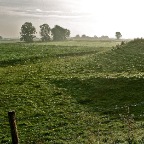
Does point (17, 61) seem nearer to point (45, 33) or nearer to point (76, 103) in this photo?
point (76, 103)

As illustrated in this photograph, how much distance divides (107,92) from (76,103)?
3.81m

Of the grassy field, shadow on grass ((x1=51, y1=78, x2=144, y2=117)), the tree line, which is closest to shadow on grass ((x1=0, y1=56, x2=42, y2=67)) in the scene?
the grassy field

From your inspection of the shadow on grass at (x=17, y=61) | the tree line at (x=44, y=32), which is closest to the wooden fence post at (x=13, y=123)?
the shadow on grass at (x=17, y=61)

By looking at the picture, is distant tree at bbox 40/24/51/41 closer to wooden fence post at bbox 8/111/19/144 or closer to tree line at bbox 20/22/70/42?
tree line at bbox 20/22/70/42

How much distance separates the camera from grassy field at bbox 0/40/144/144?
1817cm

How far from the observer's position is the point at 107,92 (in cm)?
2781

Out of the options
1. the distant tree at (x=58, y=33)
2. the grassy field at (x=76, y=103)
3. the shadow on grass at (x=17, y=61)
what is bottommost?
the grassy field at (x=76, y=103)

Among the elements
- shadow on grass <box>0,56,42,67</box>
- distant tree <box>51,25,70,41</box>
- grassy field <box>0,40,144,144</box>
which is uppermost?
distant tree <box>51,25,70,41</box>

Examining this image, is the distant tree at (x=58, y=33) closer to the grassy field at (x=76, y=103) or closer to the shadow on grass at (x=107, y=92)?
the grassy field at (x=76, y=103)

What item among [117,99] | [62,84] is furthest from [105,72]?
[117,99]

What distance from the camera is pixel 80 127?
1962 centimetres

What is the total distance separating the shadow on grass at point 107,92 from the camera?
78.4ft

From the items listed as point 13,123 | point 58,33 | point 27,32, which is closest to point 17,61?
point 13,123

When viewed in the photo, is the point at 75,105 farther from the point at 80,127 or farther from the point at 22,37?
the point at 22,37
